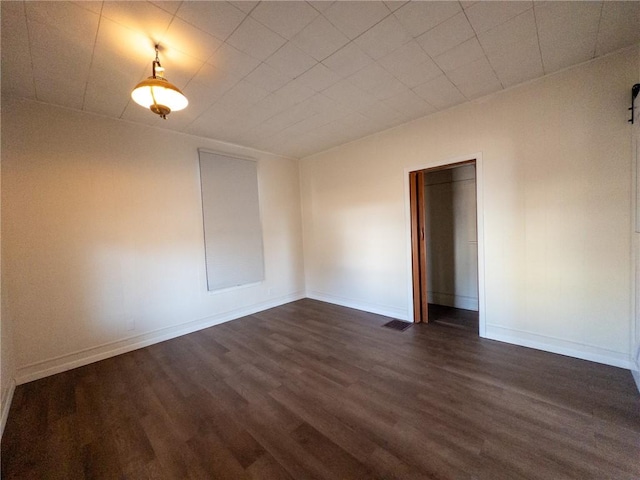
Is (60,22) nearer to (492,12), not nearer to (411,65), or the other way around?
(411,65)

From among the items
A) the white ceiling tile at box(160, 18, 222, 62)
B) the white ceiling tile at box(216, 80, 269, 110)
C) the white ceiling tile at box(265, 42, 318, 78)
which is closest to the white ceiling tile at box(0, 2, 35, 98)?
the white ceiling tile at box(160, 18, 222, 62)

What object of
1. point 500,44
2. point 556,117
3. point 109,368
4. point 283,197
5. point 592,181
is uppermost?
point 500,44

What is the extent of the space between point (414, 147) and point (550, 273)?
2223 mm

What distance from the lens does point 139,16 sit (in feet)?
5.52

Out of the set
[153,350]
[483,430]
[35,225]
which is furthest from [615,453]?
[35,225]

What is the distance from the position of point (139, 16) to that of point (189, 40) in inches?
12.5

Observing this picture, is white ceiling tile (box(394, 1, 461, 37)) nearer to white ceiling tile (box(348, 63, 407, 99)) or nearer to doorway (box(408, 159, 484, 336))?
white ceiling tile (box(348, 63, 407, 99))

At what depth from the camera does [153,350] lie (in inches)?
125

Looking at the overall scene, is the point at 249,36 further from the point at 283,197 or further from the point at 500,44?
the point at 283,197

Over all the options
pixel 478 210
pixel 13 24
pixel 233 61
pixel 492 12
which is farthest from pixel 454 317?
pixel 13 24

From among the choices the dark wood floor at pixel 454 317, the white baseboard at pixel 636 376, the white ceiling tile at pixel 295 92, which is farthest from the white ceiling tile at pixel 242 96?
the white baseboard at pixel 636 376

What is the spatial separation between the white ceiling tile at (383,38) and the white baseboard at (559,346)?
3.22 m

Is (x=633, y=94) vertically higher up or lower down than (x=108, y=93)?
lower down

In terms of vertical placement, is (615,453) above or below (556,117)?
below
